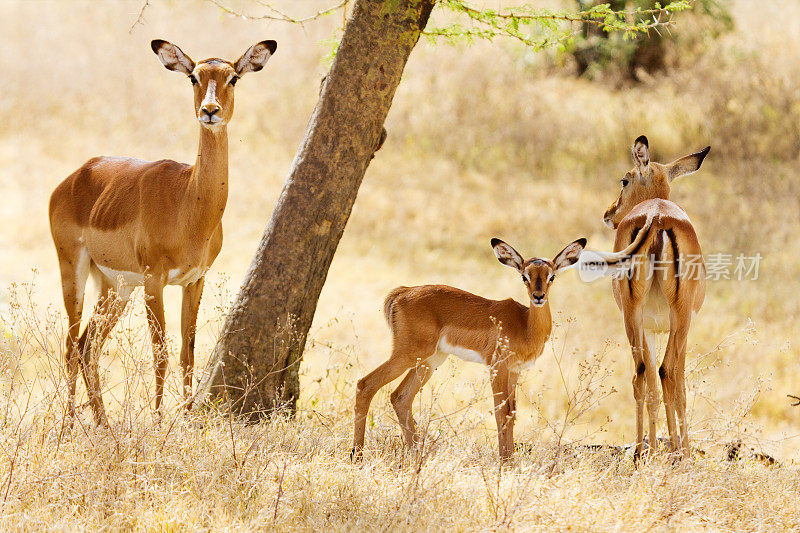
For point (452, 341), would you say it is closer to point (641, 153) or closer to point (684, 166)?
point (641, 153)

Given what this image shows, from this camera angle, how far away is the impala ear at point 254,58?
6090mm

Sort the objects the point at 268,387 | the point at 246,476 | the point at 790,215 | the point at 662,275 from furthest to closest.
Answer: the point at 790,215, the point at 268,387, the point at 662,275, the point at 246,476

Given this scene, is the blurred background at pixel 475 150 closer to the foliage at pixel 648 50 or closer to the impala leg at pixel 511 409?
the foliage at pixel 648 50

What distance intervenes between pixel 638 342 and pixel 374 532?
2422 mm

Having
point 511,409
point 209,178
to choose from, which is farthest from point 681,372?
point 209,178

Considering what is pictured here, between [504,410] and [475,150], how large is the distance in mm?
13761

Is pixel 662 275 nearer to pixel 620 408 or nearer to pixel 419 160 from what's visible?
pixel 620 408

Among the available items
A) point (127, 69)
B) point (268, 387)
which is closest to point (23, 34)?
point (127, 69)

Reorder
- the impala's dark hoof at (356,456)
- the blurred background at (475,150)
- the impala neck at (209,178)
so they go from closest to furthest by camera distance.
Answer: the impala's dark hoof at (356,456) → the impala neck at (209,178) → the blurred background at (475,150)

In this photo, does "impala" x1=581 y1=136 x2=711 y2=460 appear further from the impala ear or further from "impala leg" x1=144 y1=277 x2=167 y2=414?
"impala leg" x1=144 y1=277 x2=167 y2=414

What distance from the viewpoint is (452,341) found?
6.14 meters

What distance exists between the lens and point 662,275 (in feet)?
19.6

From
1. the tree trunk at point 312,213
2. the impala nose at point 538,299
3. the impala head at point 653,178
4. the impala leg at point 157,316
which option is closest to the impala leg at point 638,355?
the impala nose at point 538,299

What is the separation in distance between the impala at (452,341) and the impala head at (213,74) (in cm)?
176
